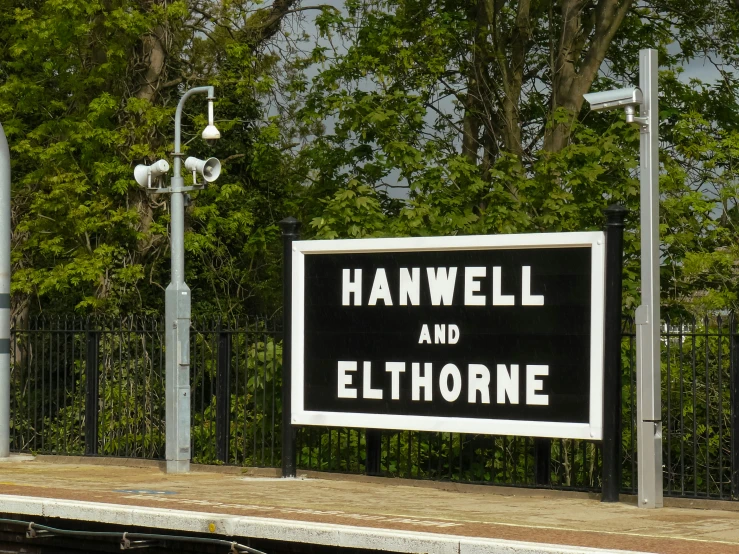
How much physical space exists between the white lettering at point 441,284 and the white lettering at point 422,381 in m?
0.65

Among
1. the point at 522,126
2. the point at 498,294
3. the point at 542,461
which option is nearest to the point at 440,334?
the point at 498,294

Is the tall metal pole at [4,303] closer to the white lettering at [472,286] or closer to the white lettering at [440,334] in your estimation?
the white lettering at [440,334]

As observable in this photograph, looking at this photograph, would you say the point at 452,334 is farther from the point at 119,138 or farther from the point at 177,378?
the point at 119,138

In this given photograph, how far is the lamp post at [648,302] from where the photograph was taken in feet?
31.8

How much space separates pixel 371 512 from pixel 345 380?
109 inches

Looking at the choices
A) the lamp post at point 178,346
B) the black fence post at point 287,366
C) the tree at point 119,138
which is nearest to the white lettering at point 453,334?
the black fence post at point 287,366

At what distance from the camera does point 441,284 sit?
A: 1106cm

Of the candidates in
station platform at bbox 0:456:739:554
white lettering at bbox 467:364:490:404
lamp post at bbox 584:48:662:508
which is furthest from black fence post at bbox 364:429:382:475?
lamp post at bbox 584:48:662:508

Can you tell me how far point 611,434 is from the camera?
9.92 meters

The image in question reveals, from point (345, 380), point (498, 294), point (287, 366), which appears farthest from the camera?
point (287, 366)

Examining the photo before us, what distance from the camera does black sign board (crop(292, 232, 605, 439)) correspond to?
33.4 ft

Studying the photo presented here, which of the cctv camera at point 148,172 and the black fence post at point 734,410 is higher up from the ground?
the cctv camera at point 148,172

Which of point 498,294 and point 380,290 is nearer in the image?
point 498,294

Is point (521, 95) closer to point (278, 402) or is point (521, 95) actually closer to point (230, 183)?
point (230, 183)
